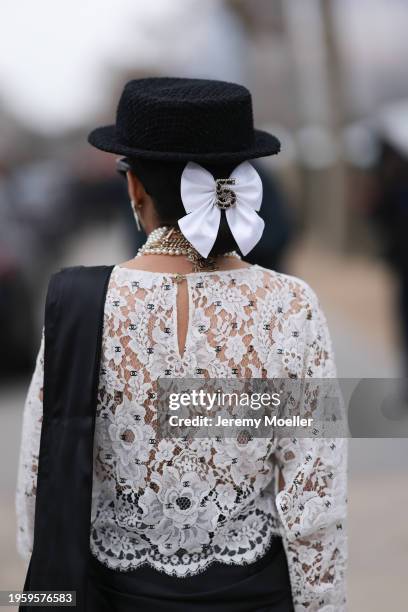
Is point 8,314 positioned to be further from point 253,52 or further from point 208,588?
point 253,52

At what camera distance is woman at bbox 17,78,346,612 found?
6.64ft

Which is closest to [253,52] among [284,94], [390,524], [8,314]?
[284,94]

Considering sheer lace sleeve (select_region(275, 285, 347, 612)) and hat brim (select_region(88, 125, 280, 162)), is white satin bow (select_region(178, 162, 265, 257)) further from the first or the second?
sheer lace sleeve (select_region(275, 285, 347, 612))

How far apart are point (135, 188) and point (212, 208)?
0.71 ft

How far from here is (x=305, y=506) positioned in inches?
82.9

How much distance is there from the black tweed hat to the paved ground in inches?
106

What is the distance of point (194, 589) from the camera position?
2.06 metres

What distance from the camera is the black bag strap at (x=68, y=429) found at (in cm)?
203

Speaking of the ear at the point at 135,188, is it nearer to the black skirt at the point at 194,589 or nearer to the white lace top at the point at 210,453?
the white lace top at the point at 210,453

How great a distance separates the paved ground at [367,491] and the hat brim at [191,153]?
8.48 ft

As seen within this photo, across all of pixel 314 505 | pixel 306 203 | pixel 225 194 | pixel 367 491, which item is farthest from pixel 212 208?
pixel 306 203

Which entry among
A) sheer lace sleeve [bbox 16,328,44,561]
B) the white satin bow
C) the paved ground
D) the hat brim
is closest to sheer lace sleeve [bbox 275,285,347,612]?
the white satin bow

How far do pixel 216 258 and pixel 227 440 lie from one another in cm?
43

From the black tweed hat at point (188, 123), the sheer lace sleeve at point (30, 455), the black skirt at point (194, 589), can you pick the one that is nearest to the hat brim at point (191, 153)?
the black tweed hat at point (188, 123)
